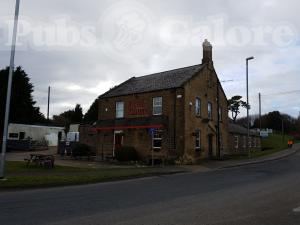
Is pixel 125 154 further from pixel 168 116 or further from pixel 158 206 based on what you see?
pixel 158 206

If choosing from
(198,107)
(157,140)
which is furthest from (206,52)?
(157,140)

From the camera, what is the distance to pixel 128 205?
9.89m

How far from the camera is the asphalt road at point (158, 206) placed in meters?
7.92

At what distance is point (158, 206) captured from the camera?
9719 mm

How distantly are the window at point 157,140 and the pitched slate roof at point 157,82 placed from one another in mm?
3782

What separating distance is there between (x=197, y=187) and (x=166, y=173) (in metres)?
6.75

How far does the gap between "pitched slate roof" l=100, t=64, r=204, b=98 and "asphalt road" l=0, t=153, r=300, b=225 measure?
54.2 ft

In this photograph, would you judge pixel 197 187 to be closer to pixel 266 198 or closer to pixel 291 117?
pixel 266 198

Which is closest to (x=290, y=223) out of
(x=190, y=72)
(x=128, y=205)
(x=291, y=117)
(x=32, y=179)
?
(x=128, y=205)

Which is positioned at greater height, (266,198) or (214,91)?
(214,91)

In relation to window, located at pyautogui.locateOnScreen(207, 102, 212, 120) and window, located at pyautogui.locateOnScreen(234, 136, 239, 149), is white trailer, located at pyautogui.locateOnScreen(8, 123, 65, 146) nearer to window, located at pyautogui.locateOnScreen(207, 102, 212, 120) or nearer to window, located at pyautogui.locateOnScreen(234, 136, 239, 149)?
window, located at pyautogui.locateOnScreen(234, 136, 239, 149)

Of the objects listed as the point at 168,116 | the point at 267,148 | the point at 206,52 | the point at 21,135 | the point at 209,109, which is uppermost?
the point at 206,52

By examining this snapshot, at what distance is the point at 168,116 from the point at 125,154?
4.68 metres

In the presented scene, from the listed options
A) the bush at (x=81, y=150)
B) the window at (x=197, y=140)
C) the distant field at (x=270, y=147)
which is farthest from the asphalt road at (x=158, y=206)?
the distant field at (x=270, y=147)
